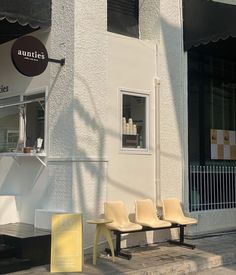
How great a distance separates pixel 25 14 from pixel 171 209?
4.27 meters

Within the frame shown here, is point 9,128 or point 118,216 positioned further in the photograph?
point 9,128

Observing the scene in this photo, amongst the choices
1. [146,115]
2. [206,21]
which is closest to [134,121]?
[146,115]

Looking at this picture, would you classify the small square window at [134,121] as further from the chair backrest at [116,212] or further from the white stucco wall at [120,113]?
the chair backrest at [116,212]

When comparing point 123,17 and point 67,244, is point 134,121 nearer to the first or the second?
point 123,17

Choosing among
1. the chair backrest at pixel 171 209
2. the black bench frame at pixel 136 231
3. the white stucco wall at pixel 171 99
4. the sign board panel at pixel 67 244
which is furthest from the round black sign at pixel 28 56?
the chair backrest at pixel 171 209

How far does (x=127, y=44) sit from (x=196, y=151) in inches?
113

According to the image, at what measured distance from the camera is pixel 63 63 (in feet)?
25.7

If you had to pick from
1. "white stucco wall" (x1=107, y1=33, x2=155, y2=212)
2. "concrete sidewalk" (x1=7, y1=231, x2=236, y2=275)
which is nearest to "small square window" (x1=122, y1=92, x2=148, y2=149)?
"white stucco wall" (x1=107, y1=33, x2=155, y2=212)

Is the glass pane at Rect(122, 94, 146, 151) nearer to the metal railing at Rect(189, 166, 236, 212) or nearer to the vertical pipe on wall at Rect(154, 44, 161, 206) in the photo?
the vertical pipe on wall at Rect(154, 44, 161, 206)

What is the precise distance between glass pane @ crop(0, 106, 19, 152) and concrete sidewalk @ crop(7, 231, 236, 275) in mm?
2923

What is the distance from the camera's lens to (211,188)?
968cm

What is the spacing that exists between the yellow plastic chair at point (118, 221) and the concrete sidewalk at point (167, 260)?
0.27m

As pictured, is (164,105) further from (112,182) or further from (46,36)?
(46,36)

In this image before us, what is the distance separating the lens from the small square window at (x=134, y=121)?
27.7ft
